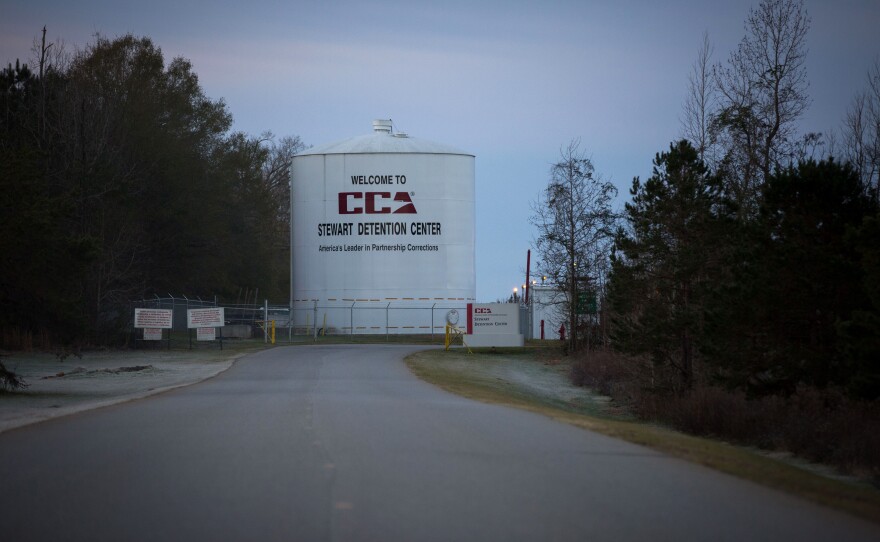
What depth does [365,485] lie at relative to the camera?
905 cm

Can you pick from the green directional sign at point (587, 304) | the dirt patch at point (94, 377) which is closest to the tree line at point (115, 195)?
the dirt patch at point (94, 377)

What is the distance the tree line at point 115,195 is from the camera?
2918 cm

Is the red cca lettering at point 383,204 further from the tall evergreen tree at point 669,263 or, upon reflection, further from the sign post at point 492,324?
the tall evergreen tree at point 669,263

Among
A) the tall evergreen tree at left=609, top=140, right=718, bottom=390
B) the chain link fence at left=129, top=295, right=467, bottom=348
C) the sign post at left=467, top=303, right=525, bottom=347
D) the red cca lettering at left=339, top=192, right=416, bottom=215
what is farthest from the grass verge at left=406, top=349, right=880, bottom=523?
the red cca lettering at left=339, top=192, right=416, bottom=215

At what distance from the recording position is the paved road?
7418mm

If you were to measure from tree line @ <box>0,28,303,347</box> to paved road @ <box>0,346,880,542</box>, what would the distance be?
1470cm

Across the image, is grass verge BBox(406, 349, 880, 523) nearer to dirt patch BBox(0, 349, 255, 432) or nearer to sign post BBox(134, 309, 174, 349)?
dirt patch BBox(0, 349, 255, 432)

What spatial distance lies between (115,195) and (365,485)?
41659 millimetres

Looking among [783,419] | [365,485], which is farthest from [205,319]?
[365,485]

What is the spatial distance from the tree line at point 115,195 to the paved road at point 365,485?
48.2 feet

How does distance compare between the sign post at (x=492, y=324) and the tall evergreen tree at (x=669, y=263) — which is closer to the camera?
the tall evergreen tree at (x=669, y=263)

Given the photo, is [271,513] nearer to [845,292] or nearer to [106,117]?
[845,292]

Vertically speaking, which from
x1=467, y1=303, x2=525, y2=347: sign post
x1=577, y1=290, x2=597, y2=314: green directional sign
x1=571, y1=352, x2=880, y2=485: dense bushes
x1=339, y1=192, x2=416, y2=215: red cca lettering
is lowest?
x1=571, y1=352, x2=880, y2=485: dense bushes

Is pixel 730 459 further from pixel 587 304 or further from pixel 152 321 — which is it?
pixel 152 321
